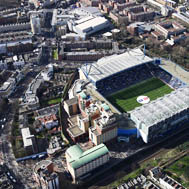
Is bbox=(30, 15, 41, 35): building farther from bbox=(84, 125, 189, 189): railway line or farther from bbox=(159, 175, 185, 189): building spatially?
bbox=(159, 175, 185, 189): building

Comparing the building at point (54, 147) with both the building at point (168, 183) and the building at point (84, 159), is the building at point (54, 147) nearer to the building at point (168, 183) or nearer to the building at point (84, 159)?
the building at point (84, 159)

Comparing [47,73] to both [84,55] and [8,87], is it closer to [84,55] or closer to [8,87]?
[8,87]

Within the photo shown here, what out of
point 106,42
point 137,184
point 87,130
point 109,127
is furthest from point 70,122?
point 106,42

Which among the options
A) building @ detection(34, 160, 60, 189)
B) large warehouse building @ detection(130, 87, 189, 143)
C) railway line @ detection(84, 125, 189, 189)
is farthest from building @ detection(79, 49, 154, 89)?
building @ detection(34, 160, 60, 189)

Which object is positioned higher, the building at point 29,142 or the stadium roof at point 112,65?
the stadium roof at point 112,65

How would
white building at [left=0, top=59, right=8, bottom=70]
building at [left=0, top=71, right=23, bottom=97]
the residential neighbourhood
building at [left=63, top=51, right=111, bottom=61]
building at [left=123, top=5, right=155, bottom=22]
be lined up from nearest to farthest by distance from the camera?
the residential neighbourhood < building at [left=0, top=71, right=23, bottom=97] < white building at [left=0, top=59, right=8, bottom=70] < building at [left=63, top=51, right=111, bottom=61] < building at [left=123, top=5, right=155, bottom=22]

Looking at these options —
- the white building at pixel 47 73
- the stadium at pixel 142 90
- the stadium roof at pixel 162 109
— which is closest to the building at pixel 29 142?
the stadium at pixel 142 90

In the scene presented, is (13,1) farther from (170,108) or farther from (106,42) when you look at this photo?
(170,108)
